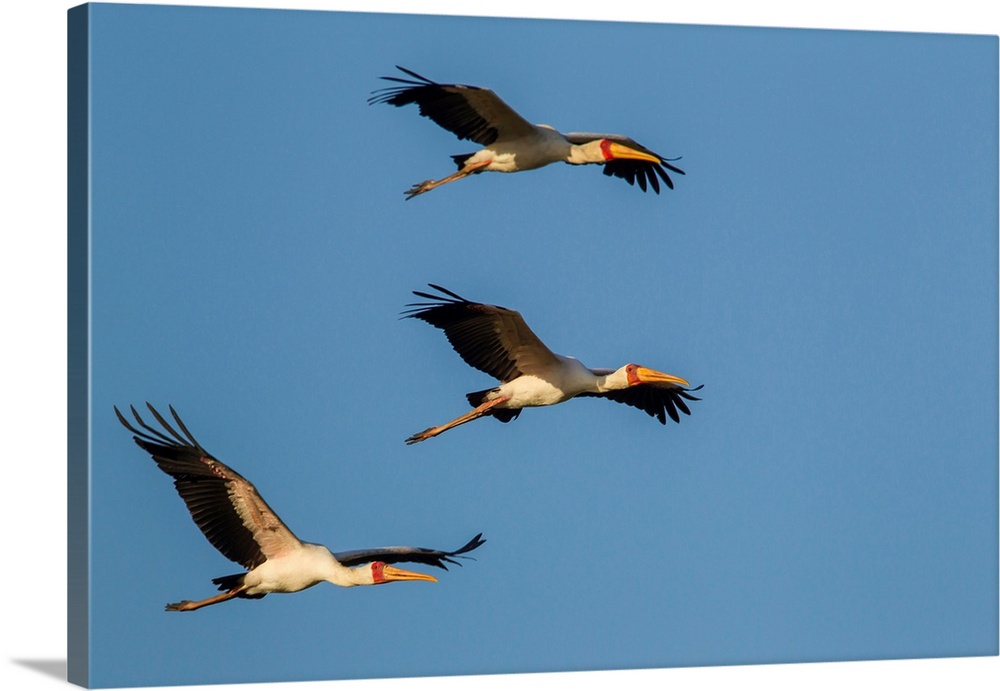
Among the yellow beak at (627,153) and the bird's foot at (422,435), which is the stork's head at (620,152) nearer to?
the yellow beak at (627,153)

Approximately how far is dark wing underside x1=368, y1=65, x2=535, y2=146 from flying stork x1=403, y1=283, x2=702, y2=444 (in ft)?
2.21

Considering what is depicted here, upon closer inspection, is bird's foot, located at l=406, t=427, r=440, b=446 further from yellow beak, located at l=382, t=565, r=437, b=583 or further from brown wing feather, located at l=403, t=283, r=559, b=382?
yellow beak, located at l=382, t=565, r=437, b=583

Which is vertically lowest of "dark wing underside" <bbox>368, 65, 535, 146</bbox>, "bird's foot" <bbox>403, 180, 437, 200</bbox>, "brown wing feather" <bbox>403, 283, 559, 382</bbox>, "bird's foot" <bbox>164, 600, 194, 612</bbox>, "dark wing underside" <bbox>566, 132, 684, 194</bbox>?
"bird's foot" <bbox>164, 600, 194, 612</bbox>

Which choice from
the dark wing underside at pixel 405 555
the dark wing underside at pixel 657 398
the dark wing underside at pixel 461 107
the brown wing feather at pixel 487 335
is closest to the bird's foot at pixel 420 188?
the dark wing underside at pixel 461 107

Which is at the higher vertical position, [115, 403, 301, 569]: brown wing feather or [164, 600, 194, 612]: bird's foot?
[115, 403, 301, 569]: brown wing feather

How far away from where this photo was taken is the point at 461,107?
860 centimetres

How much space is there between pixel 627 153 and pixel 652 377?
0.94m

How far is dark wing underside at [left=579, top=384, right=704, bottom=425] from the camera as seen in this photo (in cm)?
881

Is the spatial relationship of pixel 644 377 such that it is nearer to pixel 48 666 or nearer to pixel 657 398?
pixel 657 398

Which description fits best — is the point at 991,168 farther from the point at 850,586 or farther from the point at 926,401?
the point at 850,586

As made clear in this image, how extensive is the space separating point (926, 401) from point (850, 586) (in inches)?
34.7

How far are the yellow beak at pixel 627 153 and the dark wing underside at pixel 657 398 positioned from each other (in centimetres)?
95

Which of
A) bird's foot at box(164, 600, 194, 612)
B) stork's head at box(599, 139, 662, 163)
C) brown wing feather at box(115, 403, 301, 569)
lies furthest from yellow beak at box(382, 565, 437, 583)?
stork's head at box(599, 139, 662, 163)

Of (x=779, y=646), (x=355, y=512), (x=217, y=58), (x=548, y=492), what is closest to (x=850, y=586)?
(x=779, y=646)
